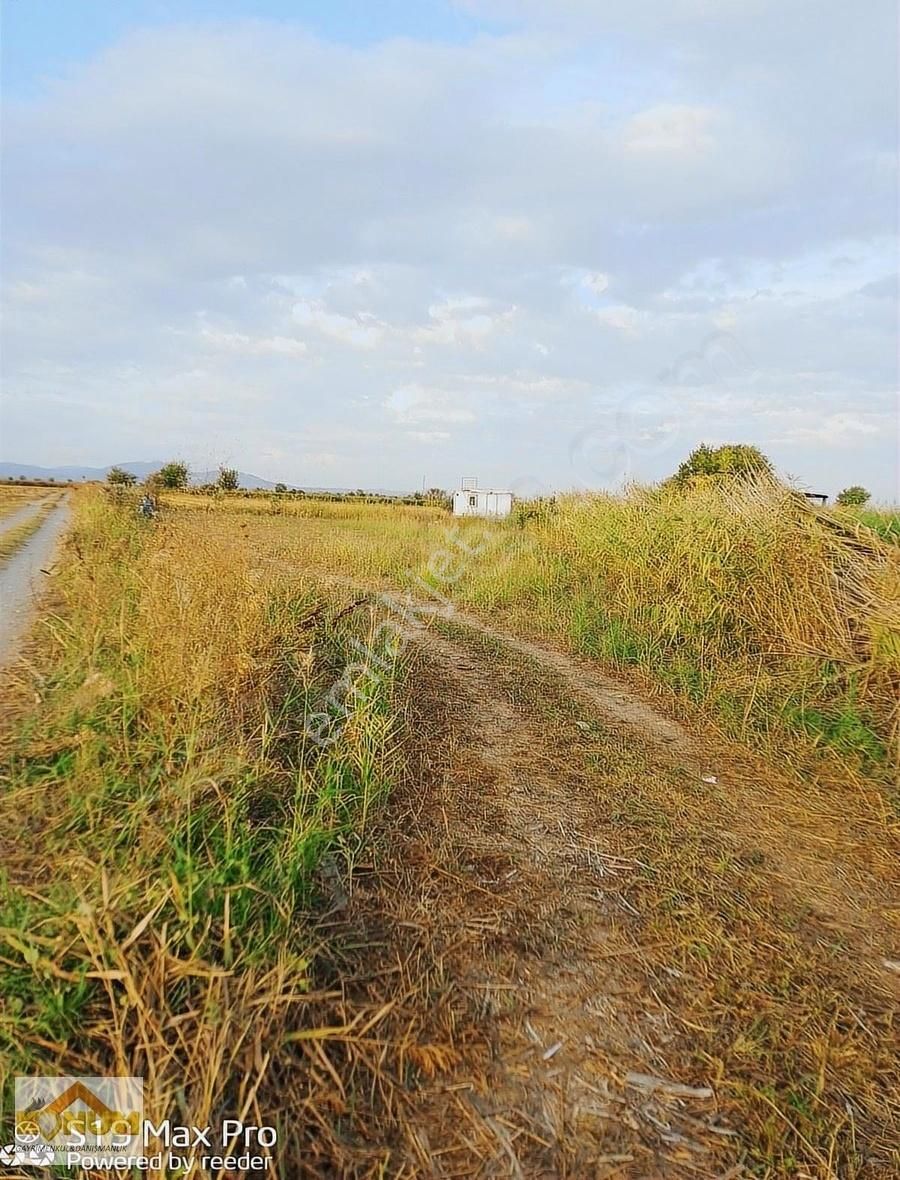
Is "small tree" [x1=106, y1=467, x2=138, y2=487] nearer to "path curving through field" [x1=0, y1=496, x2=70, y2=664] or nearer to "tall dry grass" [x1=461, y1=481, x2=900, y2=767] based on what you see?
"path curving through field" [x1=0, y1=496, x2=70, y2=664]

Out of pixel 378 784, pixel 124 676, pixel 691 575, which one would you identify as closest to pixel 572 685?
pixel 691 575

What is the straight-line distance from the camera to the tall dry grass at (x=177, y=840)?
1390mm

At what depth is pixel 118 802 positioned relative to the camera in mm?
2107

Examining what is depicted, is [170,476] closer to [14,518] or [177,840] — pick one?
[14,518]

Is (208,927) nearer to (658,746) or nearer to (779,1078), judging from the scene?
(779,1078)

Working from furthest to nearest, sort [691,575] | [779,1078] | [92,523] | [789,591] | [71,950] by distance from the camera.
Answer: [92,523], [691,575], [789,591], [779,1078], [71,950]

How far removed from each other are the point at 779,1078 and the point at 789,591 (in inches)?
143

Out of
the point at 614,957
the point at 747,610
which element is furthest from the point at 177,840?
the point at 747,610

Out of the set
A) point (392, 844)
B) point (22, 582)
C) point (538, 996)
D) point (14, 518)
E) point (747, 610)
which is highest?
point (14, 518)

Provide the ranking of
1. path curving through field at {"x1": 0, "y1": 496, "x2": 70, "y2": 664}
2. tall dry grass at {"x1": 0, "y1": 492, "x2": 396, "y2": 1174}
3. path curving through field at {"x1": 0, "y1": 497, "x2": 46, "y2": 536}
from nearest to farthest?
tall dry grass at {"x1": 0, "y1": 492, "x2": 396, "y2": 1174}, path curving through field at {"x1": 0, "y1": 496, "x2": 70, "y2": 664}, path curving through field at {"x1": 0, "y1": 497, "x2": 46, "y2": 536}

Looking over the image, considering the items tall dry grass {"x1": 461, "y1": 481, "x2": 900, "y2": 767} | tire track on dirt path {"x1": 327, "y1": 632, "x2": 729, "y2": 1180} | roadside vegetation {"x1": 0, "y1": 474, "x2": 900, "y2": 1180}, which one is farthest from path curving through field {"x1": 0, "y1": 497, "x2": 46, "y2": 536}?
tire track on dirt path {"x1": 327, "y1": 632, "x2": 729, "y2": 1180}

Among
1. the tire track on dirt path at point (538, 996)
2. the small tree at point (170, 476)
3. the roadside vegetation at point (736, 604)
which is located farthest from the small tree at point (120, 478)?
the tire track on dirt path at point (538, 996)

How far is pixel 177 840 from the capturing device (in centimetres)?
184

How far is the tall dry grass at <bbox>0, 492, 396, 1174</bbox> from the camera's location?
1.39 metres
